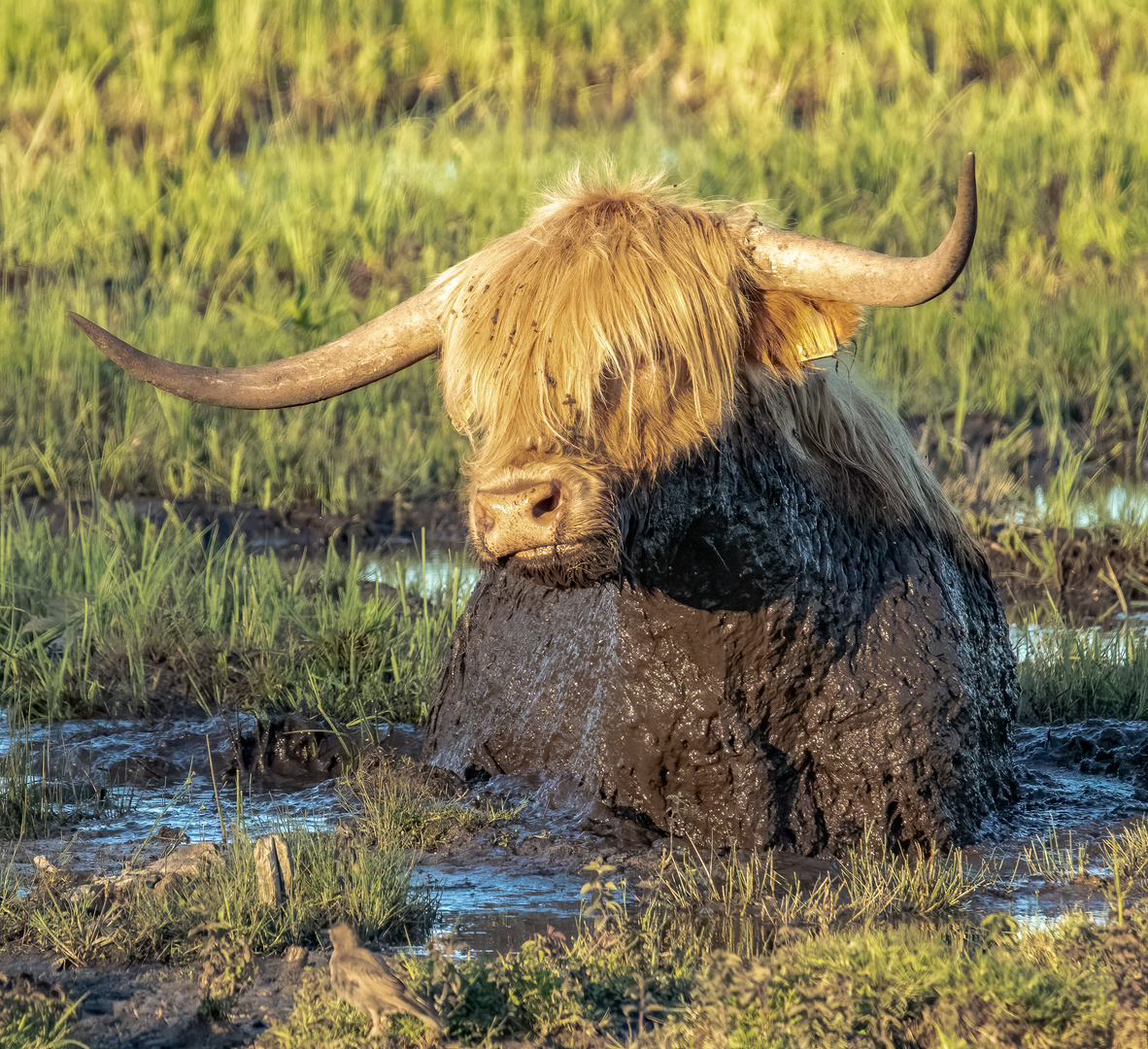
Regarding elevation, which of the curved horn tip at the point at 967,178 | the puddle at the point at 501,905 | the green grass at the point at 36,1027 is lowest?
the puddle at the point at 501,905

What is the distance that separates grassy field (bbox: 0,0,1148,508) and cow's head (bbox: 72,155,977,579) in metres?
2.58

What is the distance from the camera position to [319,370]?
392cm

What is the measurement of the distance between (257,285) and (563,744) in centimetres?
646

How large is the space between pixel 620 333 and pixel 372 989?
1.46m

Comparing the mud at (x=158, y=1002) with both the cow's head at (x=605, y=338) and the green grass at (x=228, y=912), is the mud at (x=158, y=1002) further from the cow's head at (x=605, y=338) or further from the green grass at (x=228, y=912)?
the cow's head at (x=605, y=338)

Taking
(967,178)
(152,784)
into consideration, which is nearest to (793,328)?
(967,178)

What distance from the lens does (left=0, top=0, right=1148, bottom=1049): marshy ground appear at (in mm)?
3000

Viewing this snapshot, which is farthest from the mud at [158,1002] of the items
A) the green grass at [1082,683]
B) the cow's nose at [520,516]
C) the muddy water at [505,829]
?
the green grass at [1082,683]

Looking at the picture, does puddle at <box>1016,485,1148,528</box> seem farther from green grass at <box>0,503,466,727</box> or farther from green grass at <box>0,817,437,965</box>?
green grass at <box>0,817,437,965</box>

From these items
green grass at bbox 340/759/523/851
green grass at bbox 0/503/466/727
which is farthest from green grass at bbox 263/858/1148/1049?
green grass at bbox 0/503/466/727

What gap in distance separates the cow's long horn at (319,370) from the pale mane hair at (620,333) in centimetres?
11

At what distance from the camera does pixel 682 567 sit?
3.75 meters

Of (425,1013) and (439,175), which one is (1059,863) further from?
(439,175)

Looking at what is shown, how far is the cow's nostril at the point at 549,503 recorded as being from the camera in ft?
10.7
